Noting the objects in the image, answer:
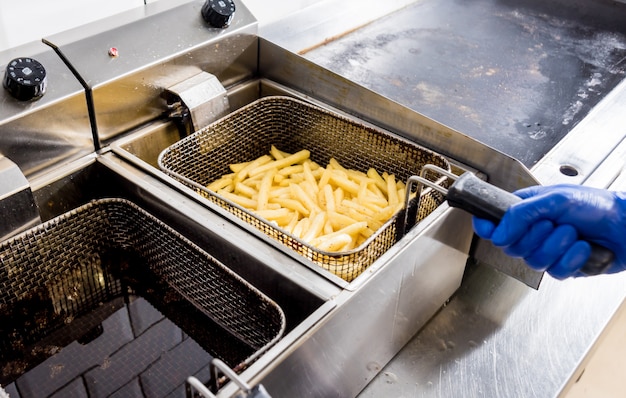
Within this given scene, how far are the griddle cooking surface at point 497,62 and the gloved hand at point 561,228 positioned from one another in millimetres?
635

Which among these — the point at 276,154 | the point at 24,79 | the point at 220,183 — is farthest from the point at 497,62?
the point at 24,79

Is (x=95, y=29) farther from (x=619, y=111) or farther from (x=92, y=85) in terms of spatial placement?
(x=619, y=111)

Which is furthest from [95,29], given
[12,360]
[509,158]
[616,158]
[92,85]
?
[616,158]

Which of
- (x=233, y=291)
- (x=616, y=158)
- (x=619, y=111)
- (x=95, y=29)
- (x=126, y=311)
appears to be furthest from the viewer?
(x=619, y=111)

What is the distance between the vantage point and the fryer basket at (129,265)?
1423 mm

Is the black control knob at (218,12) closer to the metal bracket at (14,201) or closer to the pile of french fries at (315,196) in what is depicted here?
the pile of french fries at (315,196)

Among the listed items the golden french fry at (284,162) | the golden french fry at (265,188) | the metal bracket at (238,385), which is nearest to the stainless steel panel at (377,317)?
the metal bracket at (238,385)

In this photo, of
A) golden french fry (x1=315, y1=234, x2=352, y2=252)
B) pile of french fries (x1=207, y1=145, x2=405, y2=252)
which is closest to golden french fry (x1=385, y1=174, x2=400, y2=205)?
pile of french fries (x1=207, y1=145, x2=405, y2=252)

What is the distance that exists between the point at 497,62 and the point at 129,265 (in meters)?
1.61

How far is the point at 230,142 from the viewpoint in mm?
1908

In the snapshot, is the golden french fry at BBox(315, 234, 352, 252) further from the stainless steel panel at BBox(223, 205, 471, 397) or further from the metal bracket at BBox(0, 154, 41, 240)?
the metal bracket at BBox(0, 154, 41, 240)

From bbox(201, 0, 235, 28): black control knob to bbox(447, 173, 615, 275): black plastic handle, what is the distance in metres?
1.02

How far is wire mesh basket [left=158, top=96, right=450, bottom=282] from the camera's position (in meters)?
1.71

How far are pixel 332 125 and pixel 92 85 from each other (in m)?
0.72
